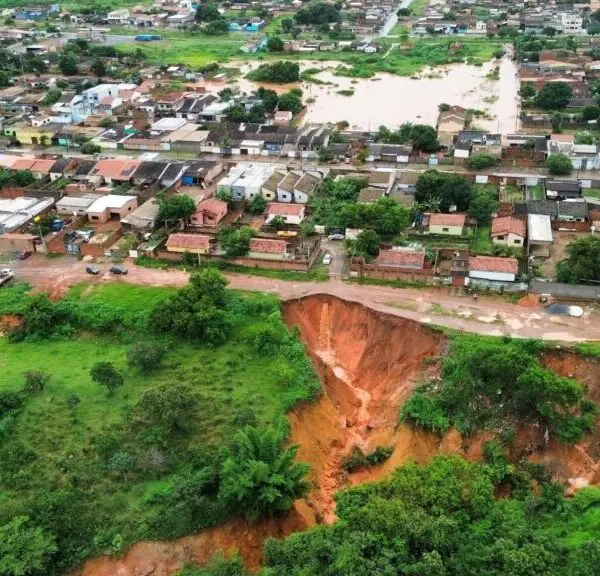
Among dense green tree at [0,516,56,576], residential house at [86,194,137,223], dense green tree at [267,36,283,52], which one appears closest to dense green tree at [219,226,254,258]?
residential house at [86,194,137,223]

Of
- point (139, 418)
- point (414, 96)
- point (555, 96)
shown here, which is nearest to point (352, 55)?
point (414, 96)

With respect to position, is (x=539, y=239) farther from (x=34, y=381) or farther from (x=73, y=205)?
(x=73, y=205)

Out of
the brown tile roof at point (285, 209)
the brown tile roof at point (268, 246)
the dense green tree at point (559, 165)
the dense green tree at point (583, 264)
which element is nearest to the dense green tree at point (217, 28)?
the dense green tree at point (559, 165)

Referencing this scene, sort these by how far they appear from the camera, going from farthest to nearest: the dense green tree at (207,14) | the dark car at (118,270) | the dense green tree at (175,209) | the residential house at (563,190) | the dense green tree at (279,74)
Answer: the dense green tree at (207,14)
the dense green tree at (279,74)
the residential house at (563,190)
the dense green tree at (175,209)
the dark car at (118,270)

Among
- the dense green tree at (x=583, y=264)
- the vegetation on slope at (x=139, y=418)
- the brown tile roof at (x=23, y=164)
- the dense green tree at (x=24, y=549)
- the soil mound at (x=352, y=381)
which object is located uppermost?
the dense green tree at (x=583, y=264)

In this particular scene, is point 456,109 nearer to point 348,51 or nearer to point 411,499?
point 348,51

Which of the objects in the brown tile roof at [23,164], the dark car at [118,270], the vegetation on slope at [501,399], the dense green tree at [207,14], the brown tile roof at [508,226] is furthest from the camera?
the dense green tree at [207,14]

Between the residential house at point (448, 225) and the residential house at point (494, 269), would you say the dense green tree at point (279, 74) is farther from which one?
the residential house at point (494, 269)
